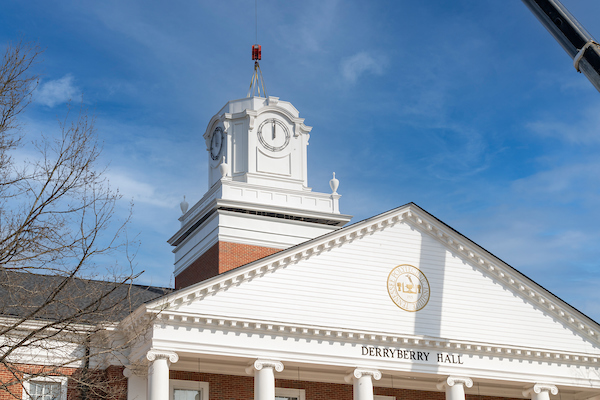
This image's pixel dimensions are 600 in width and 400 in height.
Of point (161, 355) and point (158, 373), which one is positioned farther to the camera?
point (161, 355)

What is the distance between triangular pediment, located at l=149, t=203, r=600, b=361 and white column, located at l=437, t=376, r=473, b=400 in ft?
3.73

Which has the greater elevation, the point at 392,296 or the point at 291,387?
the point at 392,296

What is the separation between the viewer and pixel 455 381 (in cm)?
2697

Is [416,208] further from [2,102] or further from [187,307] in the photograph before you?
[2,102]

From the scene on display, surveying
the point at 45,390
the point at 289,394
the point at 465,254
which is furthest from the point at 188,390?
the point at 465,254

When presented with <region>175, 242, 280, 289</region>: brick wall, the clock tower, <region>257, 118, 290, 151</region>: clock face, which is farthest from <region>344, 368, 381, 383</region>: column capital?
<region>257, 118, 290, 151</region>: clock face

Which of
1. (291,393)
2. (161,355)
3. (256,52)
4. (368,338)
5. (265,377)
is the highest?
(256,52)

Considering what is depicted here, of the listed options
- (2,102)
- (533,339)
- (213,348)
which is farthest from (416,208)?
(2,102)

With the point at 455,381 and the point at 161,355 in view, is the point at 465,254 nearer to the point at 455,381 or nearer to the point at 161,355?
the point at 455,381

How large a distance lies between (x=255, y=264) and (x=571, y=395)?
45.4ft

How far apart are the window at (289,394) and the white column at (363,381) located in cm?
249

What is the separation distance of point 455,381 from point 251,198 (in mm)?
13721

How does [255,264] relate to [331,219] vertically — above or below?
below

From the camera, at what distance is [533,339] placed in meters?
28.6
